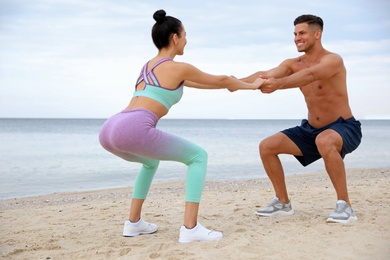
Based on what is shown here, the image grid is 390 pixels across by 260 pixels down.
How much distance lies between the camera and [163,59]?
392 cm

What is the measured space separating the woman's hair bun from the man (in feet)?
4.69

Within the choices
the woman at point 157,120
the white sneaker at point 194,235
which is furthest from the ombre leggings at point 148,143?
the white sneaker at point 194,235

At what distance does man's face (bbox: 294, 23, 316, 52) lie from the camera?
485 centimetres

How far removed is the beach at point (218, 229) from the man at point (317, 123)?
0.35 m

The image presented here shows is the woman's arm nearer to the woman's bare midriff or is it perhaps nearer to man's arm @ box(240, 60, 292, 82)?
the woman's bare midriff

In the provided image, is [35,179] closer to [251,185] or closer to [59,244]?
[251,185]

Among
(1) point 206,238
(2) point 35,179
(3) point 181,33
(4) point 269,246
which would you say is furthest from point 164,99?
(2) point 35,179

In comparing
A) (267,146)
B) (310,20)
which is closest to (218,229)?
(267,146)

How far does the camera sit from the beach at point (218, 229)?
3.64m

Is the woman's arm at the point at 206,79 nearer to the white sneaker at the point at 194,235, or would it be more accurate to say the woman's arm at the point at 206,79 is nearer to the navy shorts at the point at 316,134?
the navy shorts at the point at 316,134

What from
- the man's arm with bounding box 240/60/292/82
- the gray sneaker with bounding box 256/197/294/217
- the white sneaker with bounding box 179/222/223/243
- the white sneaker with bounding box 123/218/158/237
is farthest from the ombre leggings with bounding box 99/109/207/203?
the man's arm with bounding box 240/60/292/82

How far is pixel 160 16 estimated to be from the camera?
3871 mm

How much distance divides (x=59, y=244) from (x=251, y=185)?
580 cm

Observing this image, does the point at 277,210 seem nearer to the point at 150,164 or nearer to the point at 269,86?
the point at 269,86
